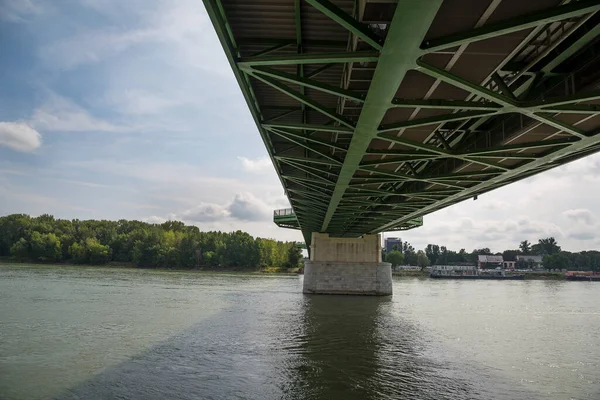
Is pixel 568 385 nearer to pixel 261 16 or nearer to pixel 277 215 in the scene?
pixel 261 16

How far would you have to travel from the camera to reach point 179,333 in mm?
20469

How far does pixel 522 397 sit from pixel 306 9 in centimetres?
1119

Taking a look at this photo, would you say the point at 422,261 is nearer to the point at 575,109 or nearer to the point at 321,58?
the point at 575,109

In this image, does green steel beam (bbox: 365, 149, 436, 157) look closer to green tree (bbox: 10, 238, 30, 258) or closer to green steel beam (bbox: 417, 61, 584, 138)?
green steel beam (bbox: 417, 61, 584, 138)

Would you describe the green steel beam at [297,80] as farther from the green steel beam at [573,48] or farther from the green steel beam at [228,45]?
the green steel beam at [573,48]

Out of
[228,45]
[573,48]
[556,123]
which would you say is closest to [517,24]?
[573,48]

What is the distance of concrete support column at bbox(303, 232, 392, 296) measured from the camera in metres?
46.6

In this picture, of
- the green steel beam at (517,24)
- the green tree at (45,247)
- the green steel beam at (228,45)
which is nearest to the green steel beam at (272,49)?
the green steel beam at (228,45)

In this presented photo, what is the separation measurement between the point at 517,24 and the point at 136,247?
119 meters

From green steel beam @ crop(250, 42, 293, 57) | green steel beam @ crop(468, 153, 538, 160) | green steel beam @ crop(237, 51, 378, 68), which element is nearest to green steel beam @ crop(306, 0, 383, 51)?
green steel beam @ crop(237, 51, 378, 68)

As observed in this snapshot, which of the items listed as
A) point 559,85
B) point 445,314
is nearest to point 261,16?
point 559,85

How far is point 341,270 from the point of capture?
4672 cm

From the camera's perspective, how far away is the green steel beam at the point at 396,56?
601 cm

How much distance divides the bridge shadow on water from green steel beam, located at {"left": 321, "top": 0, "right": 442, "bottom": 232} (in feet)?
22.7
